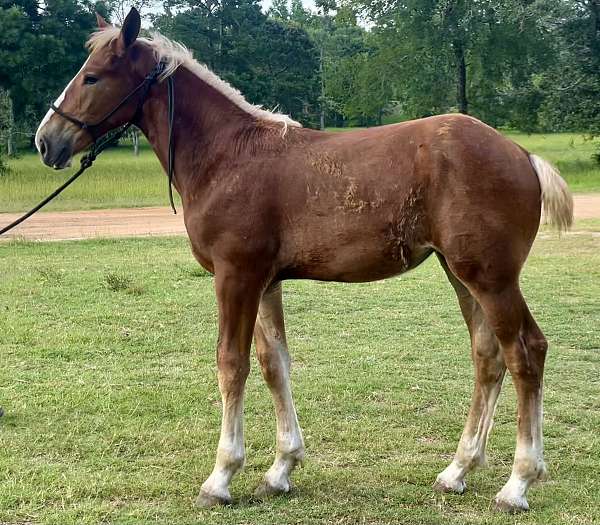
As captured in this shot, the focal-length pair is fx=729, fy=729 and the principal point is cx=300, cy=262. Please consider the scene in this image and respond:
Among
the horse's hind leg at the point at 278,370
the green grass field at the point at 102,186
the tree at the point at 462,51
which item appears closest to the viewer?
the horse's hind leg at the point at 278,370

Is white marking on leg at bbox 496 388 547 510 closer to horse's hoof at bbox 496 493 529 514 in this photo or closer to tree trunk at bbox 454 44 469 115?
horse's hoof at bbox 496 493 529 514

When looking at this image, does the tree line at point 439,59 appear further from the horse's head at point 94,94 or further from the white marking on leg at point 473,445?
the white marking on leg at point 473,445

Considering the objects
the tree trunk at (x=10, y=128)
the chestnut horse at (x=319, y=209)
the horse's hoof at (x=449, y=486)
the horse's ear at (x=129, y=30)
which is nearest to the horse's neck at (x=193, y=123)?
the chestnut horse at (x=319, y=209)

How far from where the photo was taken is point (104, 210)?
17.8 metres

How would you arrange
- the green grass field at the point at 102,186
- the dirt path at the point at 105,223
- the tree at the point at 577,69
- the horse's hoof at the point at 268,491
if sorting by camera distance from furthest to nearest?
1. the tree at the point at 577,69
2. the green grass field at the point at 102,186
3. the dirt path at the point at 105,223
4. the horse's hoof at the point at 268,491

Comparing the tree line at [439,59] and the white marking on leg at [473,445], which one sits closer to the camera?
the white marking on leg at [473,445]

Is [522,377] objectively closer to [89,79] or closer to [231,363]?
[231,363]

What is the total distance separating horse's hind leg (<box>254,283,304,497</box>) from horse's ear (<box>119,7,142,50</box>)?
1461mm

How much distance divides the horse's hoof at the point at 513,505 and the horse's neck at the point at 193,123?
2.17 meters

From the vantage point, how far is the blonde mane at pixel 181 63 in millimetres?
3795

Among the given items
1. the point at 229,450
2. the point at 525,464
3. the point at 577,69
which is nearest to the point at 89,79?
the point at 229,450

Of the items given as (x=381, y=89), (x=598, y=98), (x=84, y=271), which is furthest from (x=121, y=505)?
(x=381, y=89)

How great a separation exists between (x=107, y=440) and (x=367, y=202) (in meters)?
2.25

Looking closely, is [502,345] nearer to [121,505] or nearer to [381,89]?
[121,505]
